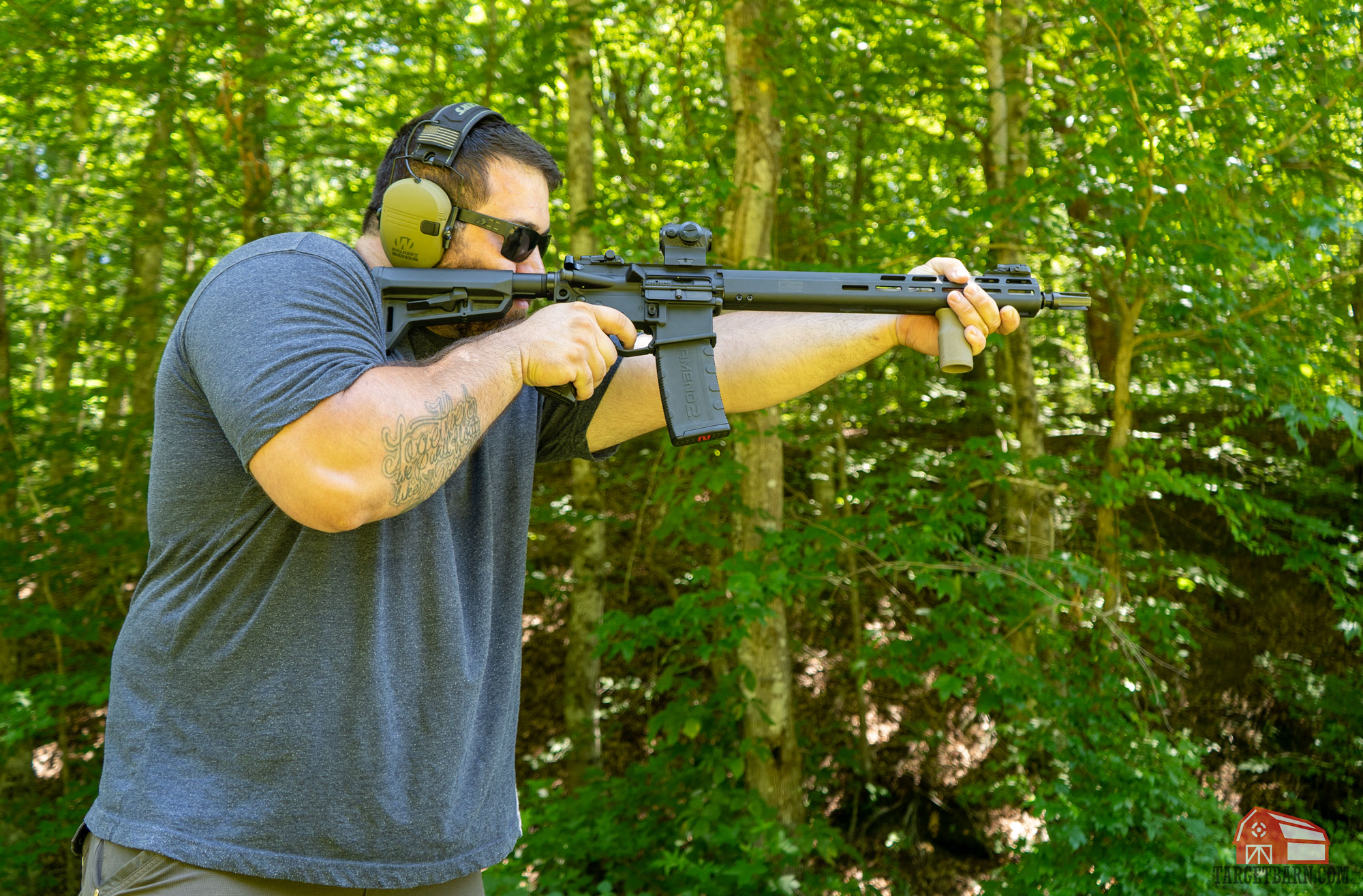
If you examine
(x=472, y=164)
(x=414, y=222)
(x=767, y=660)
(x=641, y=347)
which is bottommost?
(x=767, y=660)

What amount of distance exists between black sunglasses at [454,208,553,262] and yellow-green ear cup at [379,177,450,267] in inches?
2.9

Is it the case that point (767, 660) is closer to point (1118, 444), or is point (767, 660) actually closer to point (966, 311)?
point (1118, 444)

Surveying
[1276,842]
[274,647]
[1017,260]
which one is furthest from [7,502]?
[1276,842]

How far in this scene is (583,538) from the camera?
6.54 m

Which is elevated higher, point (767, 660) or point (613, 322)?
point (613, 322)

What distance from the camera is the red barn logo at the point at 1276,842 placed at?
3.74 meters

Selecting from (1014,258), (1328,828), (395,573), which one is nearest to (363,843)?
(395,573)

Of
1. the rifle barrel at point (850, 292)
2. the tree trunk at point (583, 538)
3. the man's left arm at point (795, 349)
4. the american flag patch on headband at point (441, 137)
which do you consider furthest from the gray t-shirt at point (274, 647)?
the tree trunk at point (583, 538)

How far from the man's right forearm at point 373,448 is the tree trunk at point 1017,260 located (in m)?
4.11

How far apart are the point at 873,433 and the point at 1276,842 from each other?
454 centimetres

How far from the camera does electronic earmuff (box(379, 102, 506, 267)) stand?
1.83 m

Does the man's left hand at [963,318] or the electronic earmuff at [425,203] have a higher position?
the electronic earmuff at [425,203]

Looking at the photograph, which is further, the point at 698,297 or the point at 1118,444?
the point at 1118,444

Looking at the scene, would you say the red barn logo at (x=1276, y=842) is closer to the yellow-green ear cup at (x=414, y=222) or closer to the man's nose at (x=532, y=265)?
the man's nose at (x=532, y=265)
